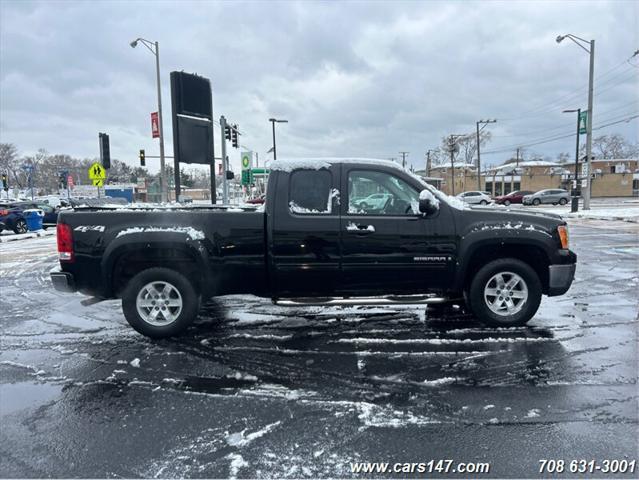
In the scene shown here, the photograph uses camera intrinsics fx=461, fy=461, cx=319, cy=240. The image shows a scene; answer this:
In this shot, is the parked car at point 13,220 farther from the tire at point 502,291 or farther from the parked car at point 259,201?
the tire at point 502,291

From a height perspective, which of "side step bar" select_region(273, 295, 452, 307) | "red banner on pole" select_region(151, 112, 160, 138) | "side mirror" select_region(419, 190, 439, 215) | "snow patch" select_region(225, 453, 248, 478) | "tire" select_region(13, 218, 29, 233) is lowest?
"snow patch" select_region(225, 453, 248, 478)

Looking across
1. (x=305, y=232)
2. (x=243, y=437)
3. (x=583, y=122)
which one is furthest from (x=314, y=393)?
(x=583, y=122)

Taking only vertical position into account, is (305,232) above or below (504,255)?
above

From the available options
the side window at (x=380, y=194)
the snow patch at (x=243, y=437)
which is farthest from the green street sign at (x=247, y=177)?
the snow patch at (x=243, y=437)

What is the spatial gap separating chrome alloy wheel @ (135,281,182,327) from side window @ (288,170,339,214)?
1670 mm

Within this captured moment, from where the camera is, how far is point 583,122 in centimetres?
2825

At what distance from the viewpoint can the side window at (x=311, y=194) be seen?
203 inches

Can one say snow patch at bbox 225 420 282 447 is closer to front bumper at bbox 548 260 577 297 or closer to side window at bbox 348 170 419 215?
side window at bbox 348 170 419 215

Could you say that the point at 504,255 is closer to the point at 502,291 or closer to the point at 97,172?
the point at 502,291

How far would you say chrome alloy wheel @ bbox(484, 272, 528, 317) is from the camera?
5.32m

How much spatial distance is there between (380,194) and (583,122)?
93.6 feet

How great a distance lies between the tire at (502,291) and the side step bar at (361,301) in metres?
0.45

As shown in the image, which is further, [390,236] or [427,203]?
[390,236]

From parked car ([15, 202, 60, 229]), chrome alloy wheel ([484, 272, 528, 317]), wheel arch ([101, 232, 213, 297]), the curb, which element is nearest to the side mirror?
chrome alloy wheel ([484, 272, 528, 317])
